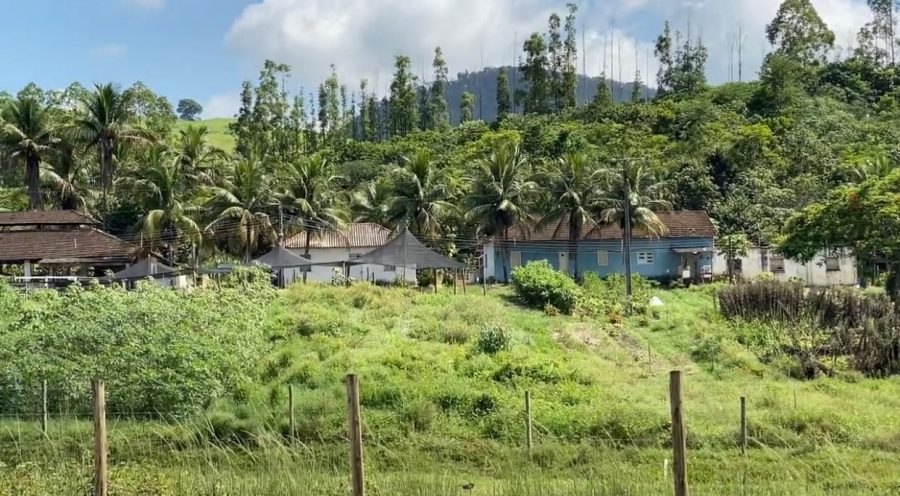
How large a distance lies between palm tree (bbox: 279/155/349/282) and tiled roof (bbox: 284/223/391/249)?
1.50 meters

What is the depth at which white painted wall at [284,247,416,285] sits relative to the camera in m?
37.2

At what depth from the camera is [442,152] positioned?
6047cm

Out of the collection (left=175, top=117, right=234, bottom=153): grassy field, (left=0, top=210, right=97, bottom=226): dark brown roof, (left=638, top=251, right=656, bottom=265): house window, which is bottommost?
(left=638, top=251, right=656, bottom=265): house window

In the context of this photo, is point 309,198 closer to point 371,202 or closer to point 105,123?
point 371,202

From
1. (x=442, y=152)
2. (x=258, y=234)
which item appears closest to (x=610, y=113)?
(x=442, y=152)

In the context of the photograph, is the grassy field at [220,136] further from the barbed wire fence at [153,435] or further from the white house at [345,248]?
the barbed wire fence at [153,435]

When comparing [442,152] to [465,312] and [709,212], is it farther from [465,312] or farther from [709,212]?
[465,312]

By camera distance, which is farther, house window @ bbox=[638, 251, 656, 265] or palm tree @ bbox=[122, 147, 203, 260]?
house window @ bbox=[638, 251, 656, 265]

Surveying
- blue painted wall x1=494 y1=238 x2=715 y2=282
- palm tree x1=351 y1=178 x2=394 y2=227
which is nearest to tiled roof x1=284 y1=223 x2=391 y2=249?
palm tree x1=351 y1=178 x2=394 y2=227

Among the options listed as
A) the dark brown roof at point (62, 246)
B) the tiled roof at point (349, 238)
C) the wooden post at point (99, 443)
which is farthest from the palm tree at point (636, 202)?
the wooden post at point (99, 443)

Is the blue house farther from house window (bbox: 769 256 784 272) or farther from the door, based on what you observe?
house window (bbox: 769 256 784 272)

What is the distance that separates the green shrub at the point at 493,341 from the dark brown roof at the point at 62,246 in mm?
19357

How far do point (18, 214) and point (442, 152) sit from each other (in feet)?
111

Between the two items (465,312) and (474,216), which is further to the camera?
(474,216)
